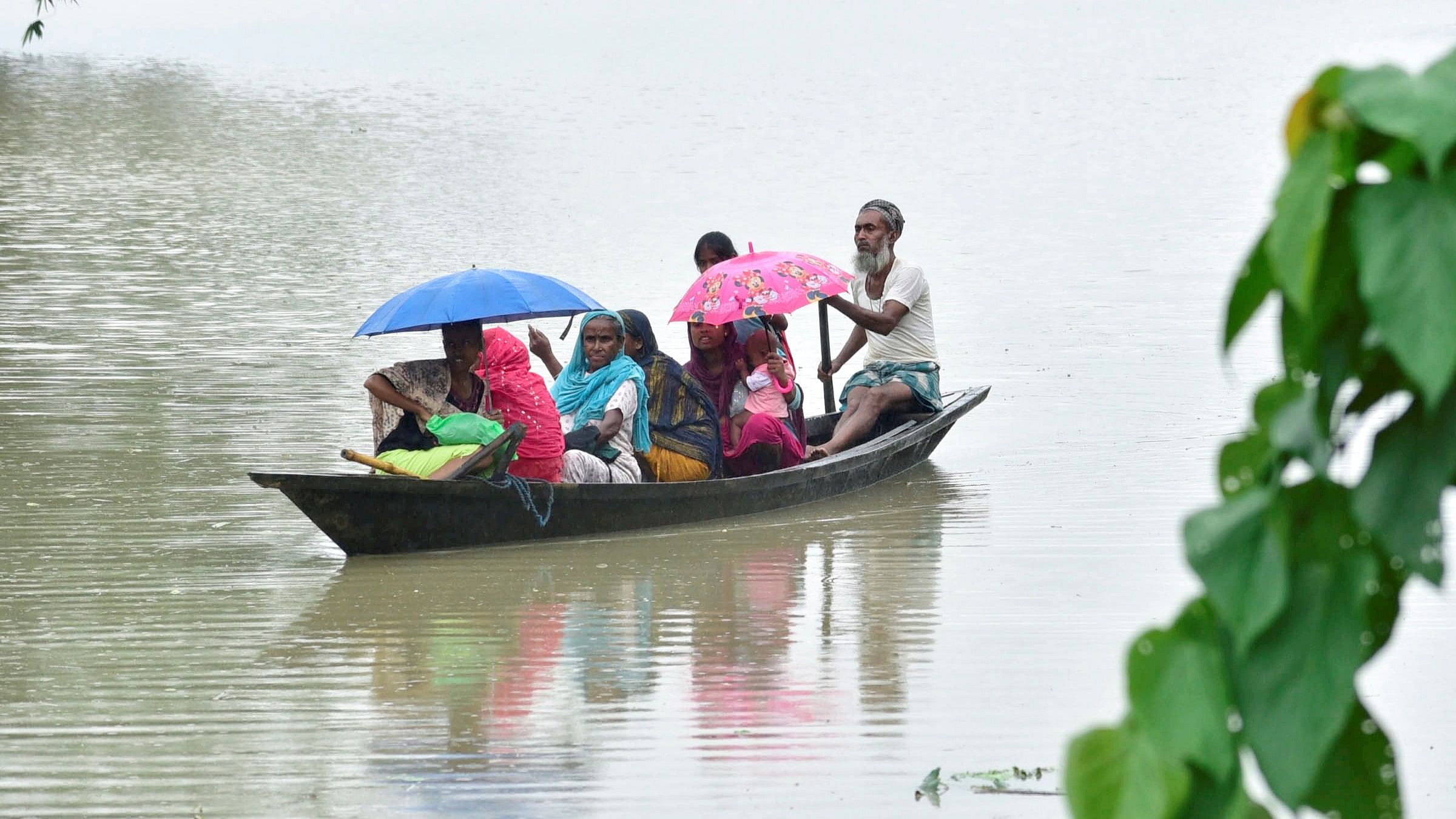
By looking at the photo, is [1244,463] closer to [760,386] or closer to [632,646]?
[632,646]

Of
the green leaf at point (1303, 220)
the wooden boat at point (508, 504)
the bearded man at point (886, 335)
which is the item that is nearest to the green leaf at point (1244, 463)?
the green leaf at point (1303, 220)

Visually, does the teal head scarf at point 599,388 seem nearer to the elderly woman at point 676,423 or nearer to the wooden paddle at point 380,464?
the elderly woman at point 676,423

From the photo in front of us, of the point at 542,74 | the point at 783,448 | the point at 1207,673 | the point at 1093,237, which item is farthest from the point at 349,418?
the point at 542,74

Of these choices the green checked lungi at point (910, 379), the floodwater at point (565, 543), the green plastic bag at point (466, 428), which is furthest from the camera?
the green checked lungi at point (910, 379)

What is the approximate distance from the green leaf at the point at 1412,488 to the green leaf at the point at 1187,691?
14cm

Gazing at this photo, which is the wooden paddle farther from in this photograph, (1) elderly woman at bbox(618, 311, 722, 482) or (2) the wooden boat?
(1) elderly woman at bbox(618, 311, 722, 482)

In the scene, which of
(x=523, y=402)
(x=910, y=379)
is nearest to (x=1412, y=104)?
(x=523, y=402)

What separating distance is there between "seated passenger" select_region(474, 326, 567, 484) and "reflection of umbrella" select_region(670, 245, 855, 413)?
30.3 inches

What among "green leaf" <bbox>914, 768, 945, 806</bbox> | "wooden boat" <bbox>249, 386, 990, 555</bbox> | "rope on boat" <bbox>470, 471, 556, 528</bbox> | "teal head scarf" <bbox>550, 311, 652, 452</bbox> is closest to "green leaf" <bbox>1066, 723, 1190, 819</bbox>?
"green leaf" <bbox>914, 768, 945, 806</bbox>

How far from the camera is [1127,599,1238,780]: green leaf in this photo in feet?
4.35

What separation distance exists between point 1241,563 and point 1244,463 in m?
0.10

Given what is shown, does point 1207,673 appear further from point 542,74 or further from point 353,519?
point 542,74

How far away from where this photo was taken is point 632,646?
627 centimetres

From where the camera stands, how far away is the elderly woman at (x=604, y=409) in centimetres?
811
